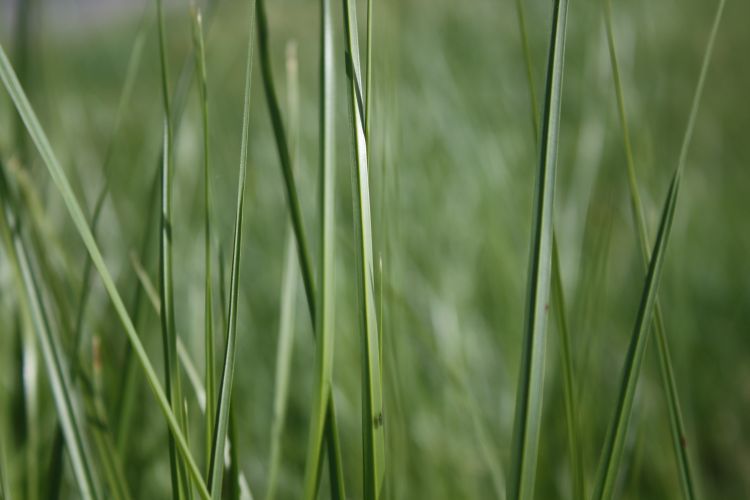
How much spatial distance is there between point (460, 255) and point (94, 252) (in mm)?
459

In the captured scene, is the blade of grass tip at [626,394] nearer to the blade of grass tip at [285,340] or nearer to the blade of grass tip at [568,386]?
the blade of grass tip at [568,386]

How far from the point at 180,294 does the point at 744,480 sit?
488mm

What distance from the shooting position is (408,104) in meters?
0.88

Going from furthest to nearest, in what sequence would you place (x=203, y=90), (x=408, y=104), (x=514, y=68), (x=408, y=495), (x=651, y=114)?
(x=514, y=68) → (x=408, y=104) → (x=651, y=114) → (x=408, y=495) → (x=203, y=90)

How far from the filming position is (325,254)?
0.16 m

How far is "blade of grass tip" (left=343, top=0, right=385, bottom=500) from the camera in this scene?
0.16 meters

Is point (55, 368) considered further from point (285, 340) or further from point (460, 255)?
point (460, 255)

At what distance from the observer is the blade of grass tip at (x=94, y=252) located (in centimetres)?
16

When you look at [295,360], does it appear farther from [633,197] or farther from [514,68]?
[514,68]

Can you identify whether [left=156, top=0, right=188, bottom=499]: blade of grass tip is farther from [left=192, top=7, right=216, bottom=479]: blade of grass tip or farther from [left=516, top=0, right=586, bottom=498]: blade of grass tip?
[left=516, top=0, right=586, bottom=498]: blade of grass tip

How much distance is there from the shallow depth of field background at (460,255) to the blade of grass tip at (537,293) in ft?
0.19

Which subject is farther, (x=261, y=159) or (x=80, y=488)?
(x=261, y=159)

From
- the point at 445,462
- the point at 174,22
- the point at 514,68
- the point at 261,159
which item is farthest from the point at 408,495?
the point at 174,22

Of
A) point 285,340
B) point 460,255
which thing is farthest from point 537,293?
point 460,255
